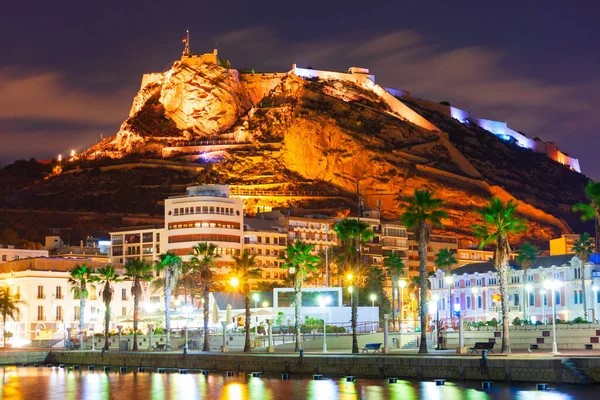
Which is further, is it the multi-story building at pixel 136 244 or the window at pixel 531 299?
the multi-story building at pixel 136 244

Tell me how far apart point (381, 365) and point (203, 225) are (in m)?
95.1

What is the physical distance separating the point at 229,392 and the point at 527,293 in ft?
185

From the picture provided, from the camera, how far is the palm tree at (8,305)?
122 m

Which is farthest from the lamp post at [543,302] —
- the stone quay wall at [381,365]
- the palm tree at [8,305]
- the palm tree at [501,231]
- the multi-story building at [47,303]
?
the palm tree at [8,305]

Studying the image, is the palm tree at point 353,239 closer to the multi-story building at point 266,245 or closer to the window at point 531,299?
the window at point 531,299

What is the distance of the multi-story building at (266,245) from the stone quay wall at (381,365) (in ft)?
238

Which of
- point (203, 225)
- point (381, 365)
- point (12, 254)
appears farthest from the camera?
point (203, 225)

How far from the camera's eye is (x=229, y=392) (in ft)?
216

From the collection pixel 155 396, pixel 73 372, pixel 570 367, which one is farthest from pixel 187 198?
pixel 570 367

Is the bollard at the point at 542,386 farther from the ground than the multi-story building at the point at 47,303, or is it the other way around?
the multi-story building at the point at 47,303

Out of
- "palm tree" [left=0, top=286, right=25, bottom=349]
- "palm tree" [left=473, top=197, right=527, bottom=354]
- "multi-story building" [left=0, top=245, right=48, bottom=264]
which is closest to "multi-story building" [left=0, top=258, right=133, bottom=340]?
"palm tree" [left=0, top=286, right=25, bottom=349]

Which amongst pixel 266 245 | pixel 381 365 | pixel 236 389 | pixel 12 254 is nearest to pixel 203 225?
pixel 266 245

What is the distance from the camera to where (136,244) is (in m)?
169

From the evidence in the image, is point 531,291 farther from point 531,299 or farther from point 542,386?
point 542,386
